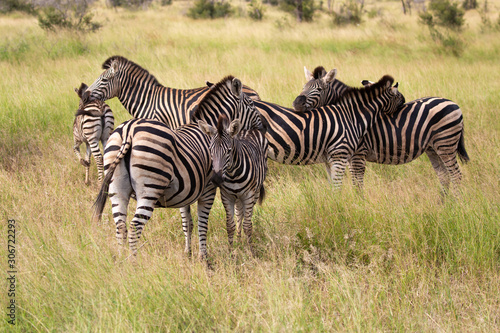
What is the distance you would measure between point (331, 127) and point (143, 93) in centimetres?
277

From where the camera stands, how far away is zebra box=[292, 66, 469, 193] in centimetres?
606

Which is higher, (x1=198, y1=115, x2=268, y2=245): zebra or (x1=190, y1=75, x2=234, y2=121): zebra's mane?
(x1=190, y1=75, x2=234, y2=121): zebra's mane

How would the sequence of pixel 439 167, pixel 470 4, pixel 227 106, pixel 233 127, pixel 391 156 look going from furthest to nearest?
pixel 470 4, pixel 439 167, pixel 391 156, pixel 227 106, pixel 233 127

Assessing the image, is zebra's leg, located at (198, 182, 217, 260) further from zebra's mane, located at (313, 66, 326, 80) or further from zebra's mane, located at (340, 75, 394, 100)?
zebra's mane, located at (313, 66, 326, 80)

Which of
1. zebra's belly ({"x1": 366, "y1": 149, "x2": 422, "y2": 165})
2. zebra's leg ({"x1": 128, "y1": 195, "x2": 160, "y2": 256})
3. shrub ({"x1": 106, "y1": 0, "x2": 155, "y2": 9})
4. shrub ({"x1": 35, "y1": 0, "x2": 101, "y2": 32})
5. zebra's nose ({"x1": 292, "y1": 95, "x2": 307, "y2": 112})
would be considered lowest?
zebra's belly ({"x1": 366, "y1": 149, "x2": 422, "y2": 165})

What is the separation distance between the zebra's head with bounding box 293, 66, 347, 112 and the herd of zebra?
16mm

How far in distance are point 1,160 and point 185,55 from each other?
6.82 metres

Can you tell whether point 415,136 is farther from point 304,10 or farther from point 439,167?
→ point 304,10

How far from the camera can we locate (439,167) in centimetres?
641

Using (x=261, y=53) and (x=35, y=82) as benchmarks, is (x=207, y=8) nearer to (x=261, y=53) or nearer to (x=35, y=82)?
(x=261, y=53)

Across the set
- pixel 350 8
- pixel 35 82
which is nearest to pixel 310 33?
pixel 350 8

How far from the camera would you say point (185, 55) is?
12930mm

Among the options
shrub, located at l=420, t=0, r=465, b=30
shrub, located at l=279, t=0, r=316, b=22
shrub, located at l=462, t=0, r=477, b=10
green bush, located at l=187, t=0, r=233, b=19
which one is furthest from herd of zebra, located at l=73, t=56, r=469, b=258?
shrub, located at l=462, t=0, r=477, b=10

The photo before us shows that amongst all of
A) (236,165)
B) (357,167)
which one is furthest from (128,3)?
(236,165)
